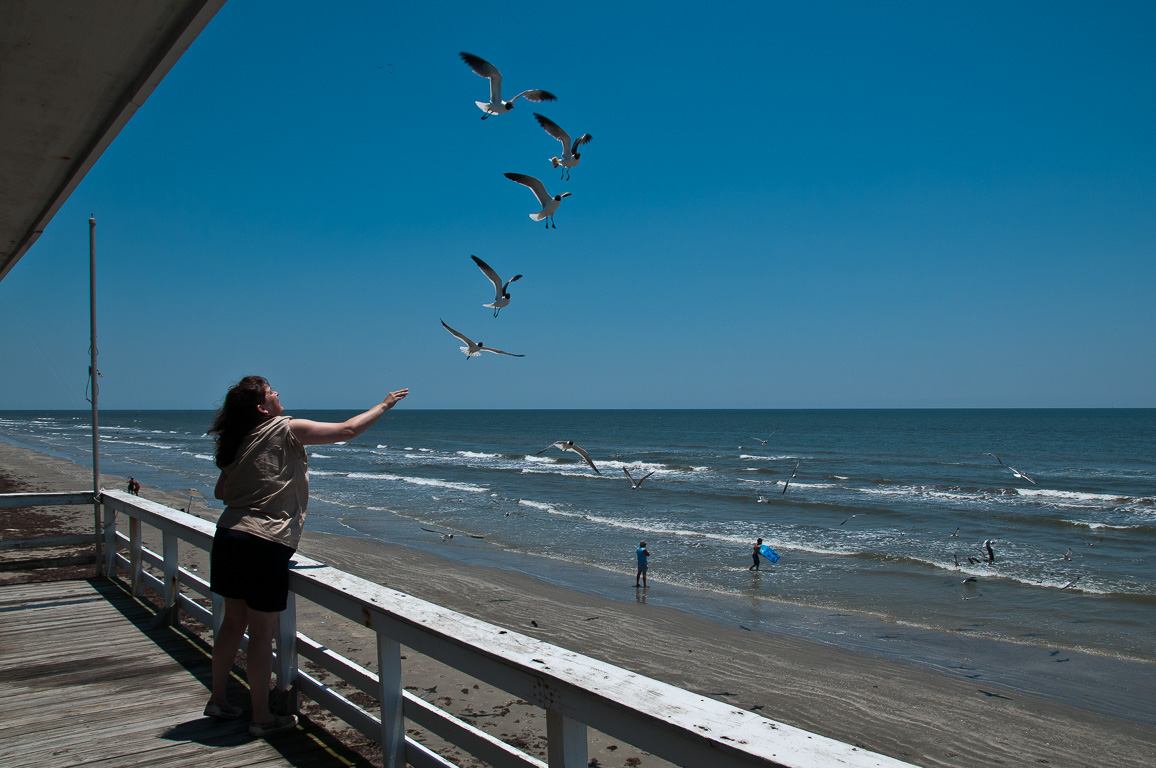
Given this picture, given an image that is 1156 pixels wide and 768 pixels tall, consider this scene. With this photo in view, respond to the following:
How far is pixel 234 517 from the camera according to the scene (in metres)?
2.98

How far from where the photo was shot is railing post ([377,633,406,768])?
2.58 metres

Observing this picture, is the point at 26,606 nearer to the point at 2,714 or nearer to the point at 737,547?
the point at 2,714

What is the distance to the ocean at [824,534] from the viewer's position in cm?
1262

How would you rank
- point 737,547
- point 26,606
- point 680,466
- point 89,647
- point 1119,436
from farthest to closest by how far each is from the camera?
1. point 1119,436
2. point 680,466
3. point 737,547
4. point 26,606
5. point 89,647

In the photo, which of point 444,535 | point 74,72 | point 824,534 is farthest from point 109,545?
point 824,534

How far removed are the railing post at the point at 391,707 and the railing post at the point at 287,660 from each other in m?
0.85

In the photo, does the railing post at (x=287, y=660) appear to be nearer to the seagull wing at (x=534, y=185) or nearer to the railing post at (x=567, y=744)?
the railing post at (x=567, y=744)

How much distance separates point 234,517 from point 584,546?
55.5 ft

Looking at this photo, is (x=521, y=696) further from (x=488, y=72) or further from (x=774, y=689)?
(x=774, y=689)

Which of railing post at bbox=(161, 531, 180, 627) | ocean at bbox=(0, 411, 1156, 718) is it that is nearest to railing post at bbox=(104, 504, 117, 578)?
railing post at bbox=(161, 531, 180, 627)

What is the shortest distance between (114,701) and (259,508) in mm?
1548

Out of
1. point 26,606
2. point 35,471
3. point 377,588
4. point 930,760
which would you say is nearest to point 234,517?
point 377,588

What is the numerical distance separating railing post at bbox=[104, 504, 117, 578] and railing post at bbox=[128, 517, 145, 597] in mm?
682

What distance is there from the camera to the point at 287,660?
10.7 feet
